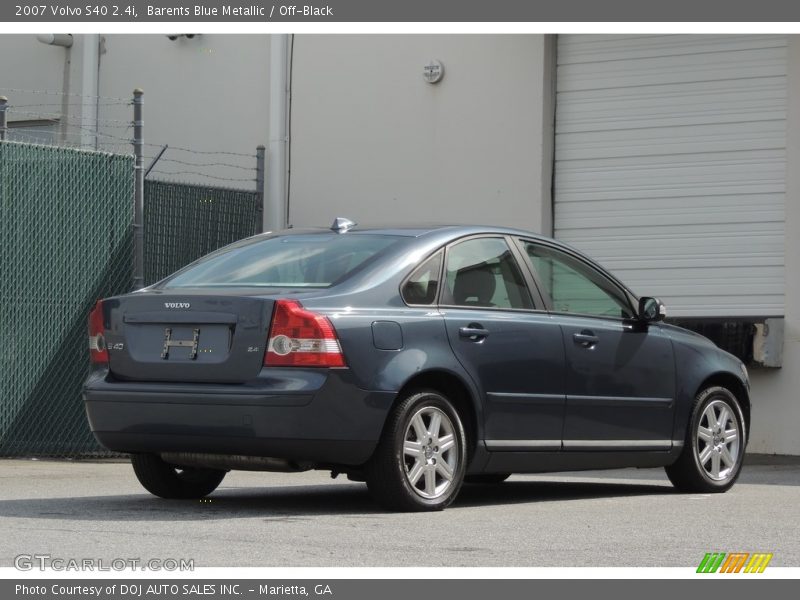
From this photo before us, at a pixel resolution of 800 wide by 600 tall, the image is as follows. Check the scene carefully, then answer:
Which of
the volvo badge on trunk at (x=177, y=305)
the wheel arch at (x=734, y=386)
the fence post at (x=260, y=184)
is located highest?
the fence post at (x=260, y=184)

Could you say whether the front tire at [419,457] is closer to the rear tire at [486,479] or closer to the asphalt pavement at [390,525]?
the asphalt pavement at [390,525]

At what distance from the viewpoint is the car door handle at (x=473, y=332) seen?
8727 millimetres

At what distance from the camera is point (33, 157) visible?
44.6ft

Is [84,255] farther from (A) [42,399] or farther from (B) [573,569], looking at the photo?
(B) [573,569]

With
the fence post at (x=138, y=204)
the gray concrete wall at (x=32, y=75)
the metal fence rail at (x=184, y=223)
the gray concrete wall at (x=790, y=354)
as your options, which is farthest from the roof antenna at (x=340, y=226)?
the gray concrete wall at (x=32, y=75)

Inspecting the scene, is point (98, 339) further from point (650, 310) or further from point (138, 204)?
point (138, 204)

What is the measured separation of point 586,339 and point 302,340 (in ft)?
7.07

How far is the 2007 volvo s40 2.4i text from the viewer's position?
26.5ft

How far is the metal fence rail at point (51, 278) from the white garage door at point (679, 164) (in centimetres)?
473

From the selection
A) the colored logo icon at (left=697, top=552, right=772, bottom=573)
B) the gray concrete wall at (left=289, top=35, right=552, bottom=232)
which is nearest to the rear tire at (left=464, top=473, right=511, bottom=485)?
the colored logo icon at (left=697, top=552, right=772, bottom=573)

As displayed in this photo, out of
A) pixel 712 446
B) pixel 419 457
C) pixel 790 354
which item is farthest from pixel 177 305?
pixel 790 354

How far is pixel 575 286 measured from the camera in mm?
9984

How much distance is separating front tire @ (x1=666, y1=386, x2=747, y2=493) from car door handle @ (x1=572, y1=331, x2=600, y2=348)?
1.04 meters

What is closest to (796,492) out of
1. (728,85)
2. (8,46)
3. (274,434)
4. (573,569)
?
(274,434)
